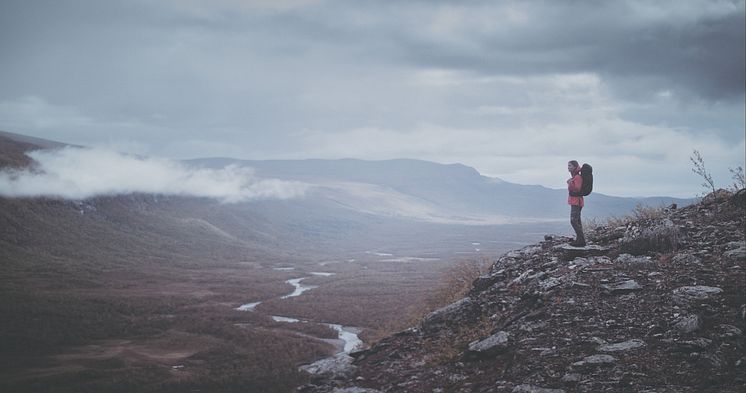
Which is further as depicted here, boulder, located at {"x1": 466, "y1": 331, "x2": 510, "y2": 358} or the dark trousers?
the dark trousers

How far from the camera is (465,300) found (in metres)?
14.3

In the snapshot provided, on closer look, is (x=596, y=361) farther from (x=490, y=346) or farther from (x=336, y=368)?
(x=336, y=368)

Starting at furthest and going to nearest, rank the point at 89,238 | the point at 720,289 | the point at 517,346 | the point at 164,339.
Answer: the point at 89,238 → the point at 164,339 → the point at 517,346 → the point at 720,289

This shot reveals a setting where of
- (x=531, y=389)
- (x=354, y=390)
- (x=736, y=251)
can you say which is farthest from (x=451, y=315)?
(x=736, y=251)

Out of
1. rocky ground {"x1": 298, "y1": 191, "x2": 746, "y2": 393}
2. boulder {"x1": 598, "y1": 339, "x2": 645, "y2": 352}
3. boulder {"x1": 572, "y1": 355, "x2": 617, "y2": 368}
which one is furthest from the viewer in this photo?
boulder {"x1": 598, "y1": 339, "x2": 645, "y2": 352}

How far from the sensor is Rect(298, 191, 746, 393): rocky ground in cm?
783

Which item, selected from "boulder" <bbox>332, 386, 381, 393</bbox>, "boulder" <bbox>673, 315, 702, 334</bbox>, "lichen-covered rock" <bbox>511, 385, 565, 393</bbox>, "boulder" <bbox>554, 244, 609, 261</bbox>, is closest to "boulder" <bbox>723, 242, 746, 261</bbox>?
"boulder" <bbox>673, 315, 702, 334</bbox>

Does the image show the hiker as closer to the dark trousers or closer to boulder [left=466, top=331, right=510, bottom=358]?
the dark trousers

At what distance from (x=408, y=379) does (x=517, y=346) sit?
2.96m

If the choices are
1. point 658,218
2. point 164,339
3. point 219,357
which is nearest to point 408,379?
point 658,218

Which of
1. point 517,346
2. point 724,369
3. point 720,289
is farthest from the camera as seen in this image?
point 517,346

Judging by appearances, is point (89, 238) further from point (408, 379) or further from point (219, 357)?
point (408, 379)

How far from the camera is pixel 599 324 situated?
977 cm

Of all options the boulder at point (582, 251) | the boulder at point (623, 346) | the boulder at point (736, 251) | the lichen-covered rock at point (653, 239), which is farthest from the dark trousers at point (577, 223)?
the boulder at point (623, 346)
